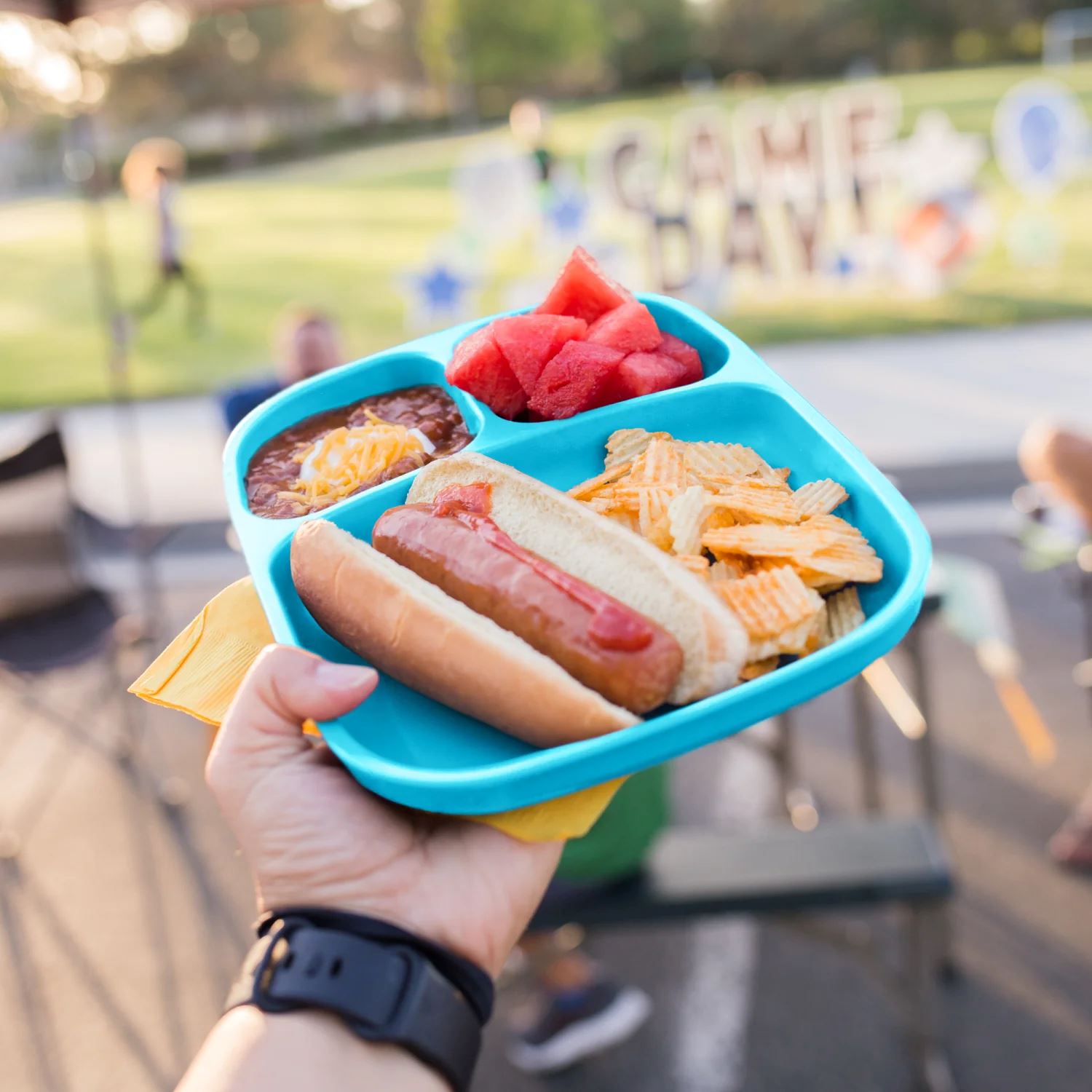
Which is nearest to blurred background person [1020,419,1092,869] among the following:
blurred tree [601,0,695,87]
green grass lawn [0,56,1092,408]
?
green grass lawn [0,56,1092,408]

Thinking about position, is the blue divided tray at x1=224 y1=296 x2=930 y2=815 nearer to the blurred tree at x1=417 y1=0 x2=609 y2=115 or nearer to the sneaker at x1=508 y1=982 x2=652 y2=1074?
the sneaker at x1=508 y1=982 x2=652 y2=1074

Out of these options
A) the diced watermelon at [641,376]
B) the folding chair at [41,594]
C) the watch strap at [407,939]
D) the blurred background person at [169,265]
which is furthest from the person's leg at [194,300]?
the watch strap at [407,939]

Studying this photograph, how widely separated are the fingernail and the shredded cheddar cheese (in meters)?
0.43

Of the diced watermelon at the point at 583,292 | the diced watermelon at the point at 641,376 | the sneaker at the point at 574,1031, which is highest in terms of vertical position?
the diced watermelon at the point at 583,292

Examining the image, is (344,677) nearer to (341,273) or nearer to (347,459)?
(347,459)

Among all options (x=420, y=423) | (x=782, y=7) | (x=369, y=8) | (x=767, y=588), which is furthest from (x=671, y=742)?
(x=369, y=8)

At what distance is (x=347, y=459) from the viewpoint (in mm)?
1813

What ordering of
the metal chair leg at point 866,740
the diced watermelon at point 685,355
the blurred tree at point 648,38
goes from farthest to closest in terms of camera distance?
the blurred tree at point 648,38 → the metal chair leg at point 866,740 → the diced watermelon at point 685,355

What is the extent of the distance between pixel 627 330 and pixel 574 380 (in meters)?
0.15

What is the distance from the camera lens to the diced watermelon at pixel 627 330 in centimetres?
183

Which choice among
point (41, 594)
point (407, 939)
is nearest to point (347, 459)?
point (407, 939)

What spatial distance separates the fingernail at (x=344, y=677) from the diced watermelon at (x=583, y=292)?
86 centimetres

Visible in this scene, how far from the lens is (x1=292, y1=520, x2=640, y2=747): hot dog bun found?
51.9 inches

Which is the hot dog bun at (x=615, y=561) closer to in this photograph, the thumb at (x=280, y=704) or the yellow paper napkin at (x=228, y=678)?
the yellow paper napkin at (x=228, y=678)
